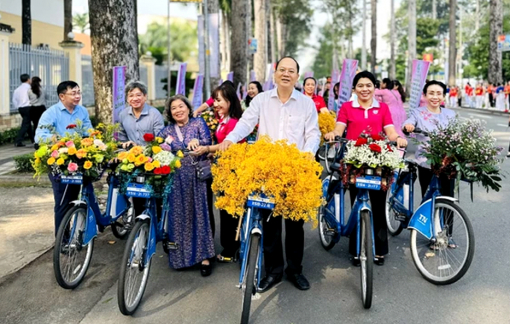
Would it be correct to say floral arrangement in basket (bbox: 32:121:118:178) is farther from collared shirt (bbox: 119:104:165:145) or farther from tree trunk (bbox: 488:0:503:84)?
tree trunk (bbox: 488:0:503:84)

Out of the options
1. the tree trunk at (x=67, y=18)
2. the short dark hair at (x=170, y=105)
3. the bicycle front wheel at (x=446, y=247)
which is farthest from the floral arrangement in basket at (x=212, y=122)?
the tree trunk at (x=67, y=18)

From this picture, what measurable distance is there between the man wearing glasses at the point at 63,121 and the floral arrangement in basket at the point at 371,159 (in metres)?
2.47

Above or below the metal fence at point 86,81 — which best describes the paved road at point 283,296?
below

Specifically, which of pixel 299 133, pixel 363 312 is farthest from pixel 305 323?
pixel 299 133

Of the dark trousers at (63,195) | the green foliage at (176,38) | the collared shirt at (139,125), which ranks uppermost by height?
the green foliage at (176,38)

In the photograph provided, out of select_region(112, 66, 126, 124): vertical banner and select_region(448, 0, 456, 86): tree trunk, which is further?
select_region(448, 0, 456, 86): tree trunk

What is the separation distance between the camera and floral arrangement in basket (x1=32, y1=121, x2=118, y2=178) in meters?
4.69

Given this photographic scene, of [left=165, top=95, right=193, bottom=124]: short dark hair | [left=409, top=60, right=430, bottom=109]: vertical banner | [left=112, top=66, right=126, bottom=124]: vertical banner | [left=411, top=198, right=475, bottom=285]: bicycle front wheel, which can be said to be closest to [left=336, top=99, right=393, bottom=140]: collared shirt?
[left=411, top=198, right=475, bottom=285]: bicycle front wheel

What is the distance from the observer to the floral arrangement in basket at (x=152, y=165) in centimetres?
450

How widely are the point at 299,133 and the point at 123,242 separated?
2676mm

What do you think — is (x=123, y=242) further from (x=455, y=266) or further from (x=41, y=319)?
(x=455, y=266)

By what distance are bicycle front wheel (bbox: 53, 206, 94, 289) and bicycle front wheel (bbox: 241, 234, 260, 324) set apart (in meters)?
1.57

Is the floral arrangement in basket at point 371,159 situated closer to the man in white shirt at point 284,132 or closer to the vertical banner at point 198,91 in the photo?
the man in white shirt at point 284,132

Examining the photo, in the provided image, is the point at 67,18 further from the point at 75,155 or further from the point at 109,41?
the point at 75,155
